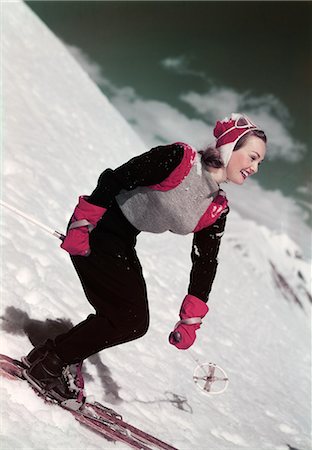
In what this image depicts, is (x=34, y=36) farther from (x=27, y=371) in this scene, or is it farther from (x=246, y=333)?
(x=27, y=371)

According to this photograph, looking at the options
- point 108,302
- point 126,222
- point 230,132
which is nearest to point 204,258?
point 126,222

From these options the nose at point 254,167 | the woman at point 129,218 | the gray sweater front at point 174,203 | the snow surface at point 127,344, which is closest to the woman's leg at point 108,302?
the woman at point 129,218

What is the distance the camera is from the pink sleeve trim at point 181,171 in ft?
7.02

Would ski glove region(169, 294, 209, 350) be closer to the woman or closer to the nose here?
the woman

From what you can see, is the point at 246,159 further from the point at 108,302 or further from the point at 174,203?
the point at 108,302

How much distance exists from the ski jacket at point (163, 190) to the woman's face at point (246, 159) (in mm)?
119

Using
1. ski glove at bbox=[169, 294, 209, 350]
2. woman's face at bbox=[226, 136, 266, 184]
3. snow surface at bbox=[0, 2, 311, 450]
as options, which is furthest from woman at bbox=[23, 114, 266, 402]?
snow surface at bbox=[0, 2, 311, 450]

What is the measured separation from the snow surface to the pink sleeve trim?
1.35m

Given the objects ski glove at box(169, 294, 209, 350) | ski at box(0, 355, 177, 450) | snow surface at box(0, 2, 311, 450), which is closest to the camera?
ski at box(0, 355, 177, 450)

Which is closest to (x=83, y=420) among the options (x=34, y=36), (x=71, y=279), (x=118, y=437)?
(x=118, y=437)

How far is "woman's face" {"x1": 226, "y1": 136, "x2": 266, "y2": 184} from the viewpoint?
2174 millimetres

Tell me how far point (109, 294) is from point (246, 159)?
41.1 inches

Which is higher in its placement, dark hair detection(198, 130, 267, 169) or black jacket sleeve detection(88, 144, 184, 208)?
dark hair detection(198, 130, 267, 169)

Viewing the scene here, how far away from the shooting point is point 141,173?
2.16 m
